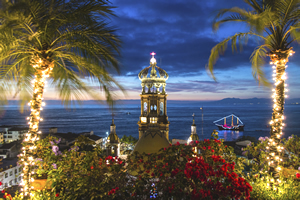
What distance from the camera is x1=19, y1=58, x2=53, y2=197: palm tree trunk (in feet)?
18.2

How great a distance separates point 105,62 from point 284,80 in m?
5.46

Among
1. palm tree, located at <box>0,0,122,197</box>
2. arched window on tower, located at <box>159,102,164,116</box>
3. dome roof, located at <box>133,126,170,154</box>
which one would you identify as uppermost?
palm tree, located at <box>0,0,122,197</box>

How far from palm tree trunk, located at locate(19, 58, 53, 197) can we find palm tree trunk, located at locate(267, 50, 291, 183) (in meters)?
6.72

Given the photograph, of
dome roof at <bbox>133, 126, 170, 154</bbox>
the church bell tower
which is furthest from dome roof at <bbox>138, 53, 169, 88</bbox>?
dome roof at <bbox>133, 126, 170, 154</bbox>

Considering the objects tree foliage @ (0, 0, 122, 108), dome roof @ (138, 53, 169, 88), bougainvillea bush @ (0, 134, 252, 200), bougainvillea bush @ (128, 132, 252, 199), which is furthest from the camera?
dome roof @ (138, 53, 169, 88)

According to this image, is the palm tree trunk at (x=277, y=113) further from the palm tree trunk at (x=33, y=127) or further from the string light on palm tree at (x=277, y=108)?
the palm tree trunk at (x=33, y=127)

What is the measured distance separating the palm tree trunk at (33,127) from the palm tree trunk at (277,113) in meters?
6.72

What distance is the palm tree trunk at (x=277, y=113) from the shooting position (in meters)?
6.43

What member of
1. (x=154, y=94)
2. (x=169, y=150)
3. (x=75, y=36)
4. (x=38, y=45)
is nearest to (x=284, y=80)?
(x=169, y=150)

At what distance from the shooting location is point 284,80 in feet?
21.7

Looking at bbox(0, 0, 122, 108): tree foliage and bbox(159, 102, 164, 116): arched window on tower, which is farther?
bbox(159, 102, 164, 116): arched window on tower

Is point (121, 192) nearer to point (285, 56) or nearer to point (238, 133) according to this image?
point (285, 56)

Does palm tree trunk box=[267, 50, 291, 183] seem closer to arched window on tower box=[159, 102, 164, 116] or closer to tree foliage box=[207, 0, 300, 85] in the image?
tree foliage box=[207, 0, 300, 85]

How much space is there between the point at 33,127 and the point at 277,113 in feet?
23.4
